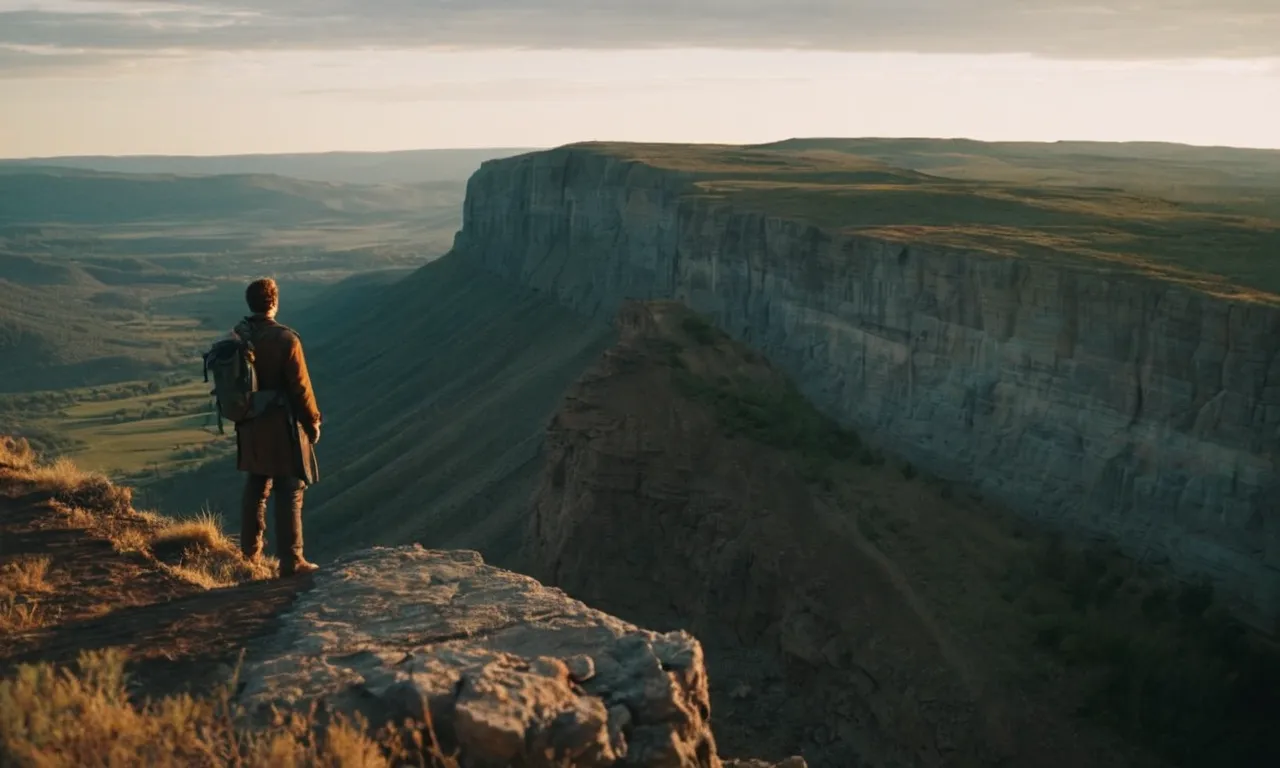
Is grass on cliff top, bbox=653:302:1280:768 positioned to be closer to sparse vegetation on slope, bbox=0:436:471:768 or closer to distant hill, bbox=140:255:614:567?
distant hill, bbox=140:255:614:567

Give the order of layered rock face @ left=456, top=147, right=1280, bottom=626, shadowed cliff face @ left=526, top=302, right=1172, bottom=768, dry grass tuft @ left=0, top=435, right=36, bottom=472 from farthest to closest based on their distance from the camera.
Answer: layered rock face @ left=456, top=147, right=1280, bottom=626, shadowed cliff face @ left=526, top=302, right=1172, bottom=768, dry grass tuft @ left=0, top=435, right=36, bottom=472

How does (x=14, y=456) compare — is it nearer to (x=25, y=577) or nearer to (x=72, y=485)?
(x=72, y=485)

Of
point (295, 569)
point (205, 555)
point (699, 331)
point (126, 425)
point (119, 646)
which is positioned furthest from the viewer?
point (126, 425)

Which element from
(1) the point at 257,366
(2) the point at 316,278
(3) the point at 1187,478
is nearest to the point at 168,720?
(1) the point at 257,366

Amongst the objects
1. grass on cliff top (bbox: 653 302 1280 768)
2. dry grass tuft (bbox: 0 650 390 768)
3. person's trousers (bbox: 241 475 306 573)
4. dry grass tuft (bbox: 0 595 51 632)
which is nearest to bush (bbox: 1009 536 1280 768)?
grass on cliff top (bbox: 653 302 1280 768)

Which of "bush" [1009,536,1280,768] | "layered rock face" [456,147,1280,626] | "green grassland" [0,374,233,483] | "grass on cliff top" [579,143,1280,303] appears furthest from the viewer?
"green grassland" [0,374,233,483]

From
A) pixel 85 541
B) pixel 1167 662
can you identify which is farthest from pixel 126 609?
pixel 1167 662
